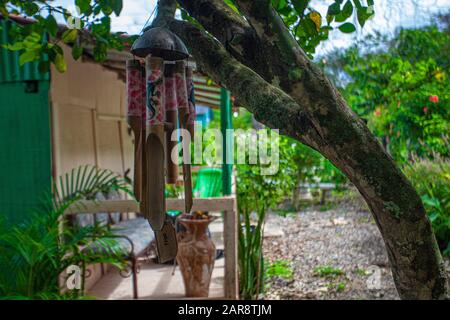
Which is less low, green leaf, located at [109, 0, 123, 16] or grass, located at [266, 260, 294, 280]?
green leaf, located at [109, 0, 123, 16]

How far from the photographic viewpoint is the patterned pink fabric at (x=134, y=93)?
1.29 meters

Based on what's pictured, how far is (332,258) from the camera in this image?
6.84 meters

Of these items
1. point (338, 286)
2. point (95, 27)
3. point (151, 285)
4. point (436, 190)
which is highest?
point (95, 27)

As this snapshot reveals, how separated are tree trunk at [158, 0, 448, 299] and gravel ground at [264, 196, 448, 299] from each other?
170 inches

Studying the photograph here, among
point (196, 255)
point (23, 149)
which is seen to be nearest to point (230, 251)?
point (196, 255)

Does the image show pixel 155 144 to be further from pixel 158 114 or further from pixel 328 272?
pixel 328 272

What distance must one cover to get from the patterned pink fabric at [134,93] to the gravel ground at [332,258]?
4564mm

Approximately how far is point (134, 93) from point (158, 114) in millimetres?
126

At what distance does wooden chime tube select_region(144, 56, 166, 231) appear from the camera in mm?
1225

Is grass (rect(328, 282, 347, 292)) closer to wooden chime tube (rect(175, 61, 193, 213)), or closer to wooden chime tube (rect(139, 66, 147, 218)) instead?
wooden chime tube (rect(175, 61, 193, 213))

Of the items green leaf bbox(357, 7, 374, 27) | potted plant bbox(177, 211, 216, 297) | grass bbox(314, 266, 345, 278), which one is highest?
green leaf bbox(357, 7, 374, 27)

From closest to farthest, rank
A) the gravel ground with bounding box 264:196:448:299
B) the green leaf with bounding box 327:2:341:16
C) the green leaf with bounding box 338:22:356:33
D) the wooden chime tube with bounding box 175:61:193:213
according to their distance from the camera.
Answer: the green leaf with bounding box 327:2:341:16 → the wooden chime tube with bounding box 175:61:193:213 → the green leaf with bounding box 338:22:356:33 → the gravel ground with bounding box 264:196:448:299

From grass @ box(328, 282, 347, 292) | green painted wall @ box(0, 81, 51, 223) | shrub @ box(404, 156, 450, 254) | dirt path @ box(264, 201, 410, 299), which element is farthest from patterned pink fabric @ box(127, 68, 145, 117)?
shrub @ box(404, 156, 450, 254)

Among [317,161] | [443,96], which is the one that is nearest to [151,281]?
[443,96]
